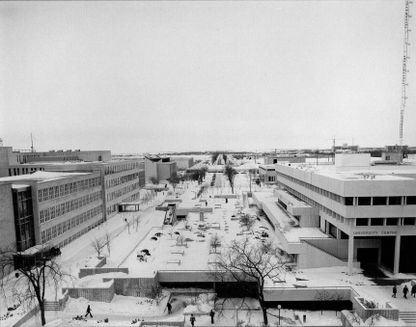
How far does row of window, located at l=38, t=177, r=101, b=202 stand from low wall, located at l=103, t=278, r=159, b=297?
63.4 feet

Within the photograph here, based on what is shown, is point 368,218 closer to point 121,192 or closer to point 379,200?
point 379,200

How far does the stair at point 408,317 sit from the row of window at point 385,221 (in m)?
10.1

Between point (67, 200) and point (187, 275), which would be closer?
point (187, 275)

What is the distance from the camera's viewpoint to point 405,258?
127ft

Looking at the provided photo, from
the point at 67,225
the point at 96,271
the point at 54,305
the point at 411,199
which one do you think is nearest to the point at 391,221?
the point at 411,199

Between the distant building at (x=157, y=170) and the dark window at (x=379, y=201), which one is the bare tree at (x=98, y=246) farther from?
the distant building at (x=157, y=170)

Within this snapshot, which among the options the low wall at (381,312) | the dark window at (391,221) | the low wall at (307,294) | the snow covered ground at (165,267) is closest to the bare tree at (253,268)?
the low wall at (307,294)

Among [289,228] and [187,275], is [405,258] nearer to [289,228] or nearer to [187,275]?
[289,228]

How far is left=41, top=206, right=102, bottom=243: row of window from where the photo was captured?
152 feet

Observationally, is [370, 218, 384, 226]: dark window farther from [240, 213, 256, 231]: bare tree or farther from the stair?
[240, 213, 256, 231]: bare tree

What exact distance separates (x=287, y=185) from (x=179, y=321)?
40.6 meters

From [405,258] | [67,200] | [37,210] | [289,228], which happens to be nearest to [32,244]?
[37,210]

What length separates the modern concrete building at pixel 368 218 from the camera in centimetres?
3538

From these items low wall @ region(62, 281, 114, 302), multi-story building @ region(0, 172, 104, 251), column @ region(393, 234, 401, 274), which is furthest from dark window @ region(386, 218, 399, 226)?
multi-story building @ region(0, 172, 104, 251)
